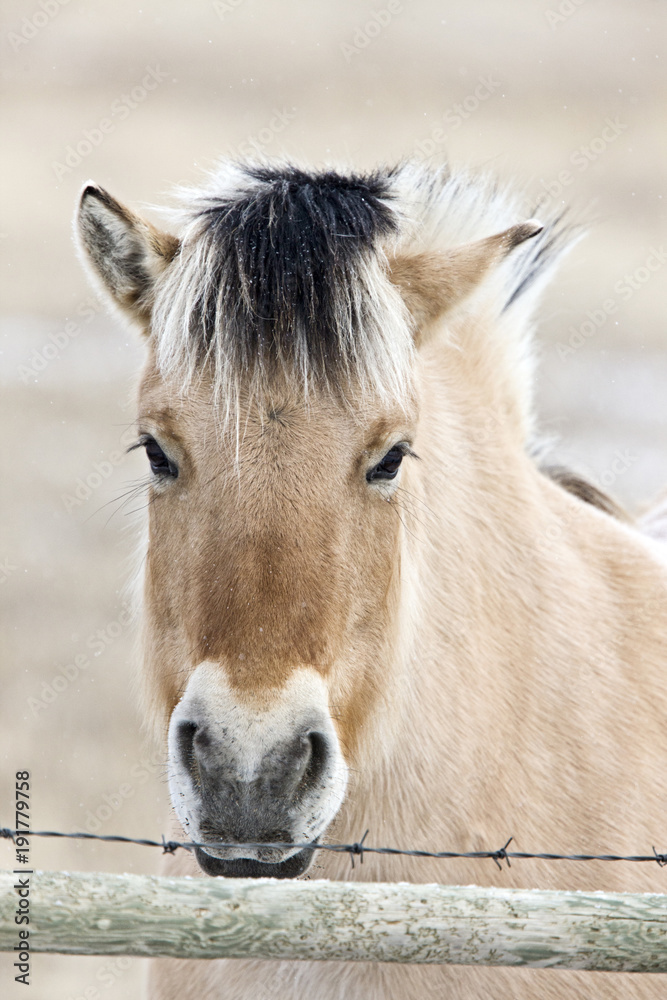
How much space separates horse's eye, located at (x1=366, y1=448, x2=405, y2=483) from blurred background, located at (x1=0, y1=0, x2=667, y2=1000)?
2.83ft

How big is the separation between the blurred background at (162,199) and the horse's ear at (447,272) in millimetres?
948

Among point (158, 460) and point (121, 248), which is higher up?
point (121, 248)

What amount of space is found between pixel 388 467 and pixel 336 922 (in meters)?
1.18

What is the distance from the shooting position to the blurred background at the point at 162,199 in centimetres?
713

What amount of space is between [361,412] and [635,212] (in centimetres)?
2312

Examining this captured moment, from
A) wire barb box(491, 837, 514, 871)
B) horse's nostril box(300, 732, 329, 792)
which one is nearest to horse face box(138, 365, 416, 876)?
horse's nostril box(300, 732, 329, 792)

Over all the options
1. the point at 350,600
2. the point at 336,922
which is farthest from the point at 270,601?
the point at 336,922

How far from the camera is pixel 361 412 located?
2.51 metres

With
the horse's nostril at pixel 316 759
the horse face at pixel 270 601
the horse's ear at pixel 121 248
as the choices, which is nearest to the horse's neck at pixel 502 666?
the horse face at pixel 270 601

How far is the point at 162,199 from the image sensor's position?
724cm

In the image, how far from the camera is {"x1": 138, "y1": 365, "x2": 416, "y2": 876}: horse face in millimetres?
2160

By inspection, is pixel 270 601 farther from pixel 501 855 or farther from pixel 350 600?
pixel 501 855

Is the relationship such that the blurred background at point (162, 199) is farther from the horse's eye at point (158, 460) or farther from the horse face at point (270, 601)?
the horse face at point (270, 601)

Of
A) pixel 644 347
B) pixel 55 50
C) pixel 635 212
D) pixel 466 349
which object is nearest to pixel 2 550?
pixel 466 349
